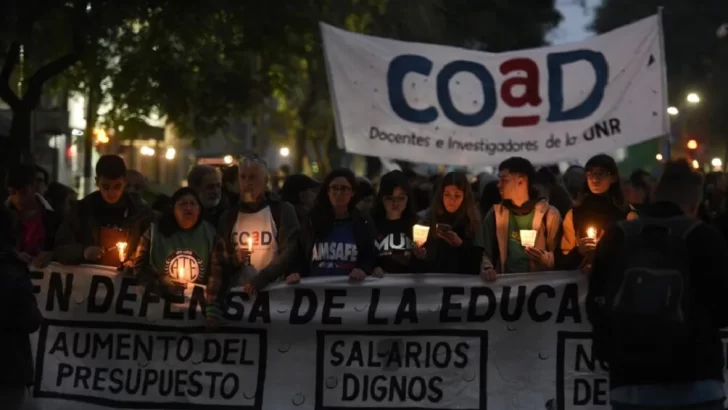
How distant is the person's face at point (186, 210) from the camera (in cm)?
809

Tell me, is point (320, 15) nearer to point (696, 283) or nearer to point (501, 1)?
point (696, 283)

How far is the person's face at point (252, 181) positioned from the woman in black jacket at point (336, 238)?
0.35m

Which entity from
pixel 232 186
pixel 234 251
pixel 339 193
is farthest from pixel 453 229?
pixel 232 186

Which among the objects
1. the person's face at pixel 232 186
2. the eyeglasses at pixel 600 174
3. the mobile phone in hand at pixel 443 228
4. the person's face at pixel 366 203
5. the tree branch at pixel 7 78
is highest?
the tree branch at pixel 7 78

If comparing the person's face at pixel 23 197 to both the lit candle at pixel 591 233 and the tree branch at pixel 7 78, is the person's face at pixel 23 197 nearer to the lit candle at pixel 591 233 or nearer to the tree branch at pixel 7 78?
the lit candle at pixel 591 233

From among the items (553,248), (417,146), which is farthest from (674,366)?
(417,146)

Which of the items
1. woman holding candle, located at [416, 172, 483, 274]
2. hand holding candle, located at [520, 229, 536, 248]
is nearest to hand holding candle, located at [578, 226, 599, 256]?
hand holding candle, located at [520, 229, 536, 248]

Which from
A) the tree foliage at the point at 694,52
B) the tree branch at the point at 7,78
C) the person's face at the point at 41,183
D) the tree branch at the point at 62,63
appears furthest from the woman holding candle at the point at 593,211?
the tree foliage at the point at 694,52

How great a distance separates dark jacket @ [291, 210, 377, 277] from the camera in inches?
317

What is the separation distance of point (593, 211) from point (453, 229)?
1.00 metres

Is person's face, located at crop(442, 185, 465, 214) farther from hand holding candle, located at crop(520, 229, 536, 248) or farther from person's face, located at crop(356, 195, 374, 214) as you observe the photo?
person's face, located at crop(356, 195, 374, 214)

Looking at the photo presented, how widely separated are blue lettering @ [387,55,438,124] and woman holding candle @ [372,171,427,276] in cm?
199

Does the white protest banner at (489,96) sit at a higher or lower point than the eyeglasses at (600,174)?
higher

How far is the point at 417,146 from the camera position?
425 inches
